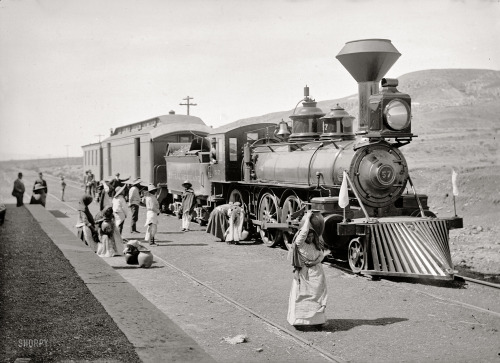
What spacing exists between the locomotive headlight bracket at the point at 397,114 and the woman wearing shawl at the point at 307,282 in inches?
155

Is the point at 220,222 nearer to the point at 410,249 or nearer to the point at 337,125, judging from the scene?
the point at 337,125

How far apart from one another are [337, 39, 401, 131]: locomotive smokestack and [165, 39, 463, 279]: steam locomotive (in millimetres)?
20

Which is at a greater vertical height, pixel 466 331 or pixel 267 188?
pixel 267 188

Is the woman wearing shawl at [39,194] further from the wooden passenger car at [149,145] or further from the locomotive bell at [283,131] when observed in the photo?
the locomotive bell at [283,131]

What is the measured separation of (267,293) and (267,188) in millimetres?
5625

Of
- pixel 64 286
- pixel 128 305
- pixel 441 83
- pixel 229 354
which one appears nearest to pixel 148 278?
pixel 64 286

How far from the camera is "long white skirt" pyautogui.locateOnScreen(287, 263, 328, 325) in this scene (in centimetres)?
704

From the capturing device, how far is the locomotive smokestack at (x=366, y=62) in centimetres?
1136

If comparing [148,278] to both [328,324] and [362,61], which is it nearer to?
[328,324]

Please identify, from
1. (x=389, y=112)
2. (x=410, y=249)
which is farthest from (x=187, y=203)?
(x=410, y=249)

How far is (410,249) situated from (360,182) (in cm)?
172

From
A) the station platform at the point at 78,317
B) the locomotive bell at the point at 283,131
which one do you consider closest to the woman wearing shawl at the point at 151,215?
the station platform at the point at 78,317

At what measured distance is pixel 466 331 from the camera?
6898mm

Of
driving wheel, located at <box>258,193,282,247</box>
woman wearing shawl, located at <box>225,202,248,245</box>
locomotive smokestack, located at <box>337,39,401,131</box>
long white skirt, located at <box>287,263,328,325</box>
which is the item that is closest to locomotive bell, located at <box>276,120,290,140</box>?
driving wheel, located at <box>258,193,282,247</box>
